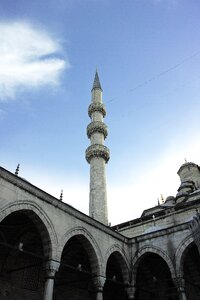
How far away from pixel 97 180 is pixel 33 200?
11156 millimetres

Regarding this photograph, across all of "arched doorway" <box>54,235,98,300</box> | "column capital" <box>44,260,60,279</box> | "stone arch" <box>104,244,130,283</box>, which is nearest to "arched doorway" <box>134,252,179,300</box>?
"stone arch" <box>104,244,130,283</box>

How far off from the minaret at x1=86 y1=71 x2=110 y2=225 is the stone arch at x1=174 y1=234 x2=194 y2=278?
7.33 m

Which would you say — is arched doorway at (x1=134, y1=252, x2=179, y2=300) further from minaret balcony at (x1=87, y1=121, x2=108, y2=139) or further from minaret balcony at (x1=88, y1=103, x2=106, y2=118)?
minaret balcony at (x1=88, y1=103, x2=106, y2=118)

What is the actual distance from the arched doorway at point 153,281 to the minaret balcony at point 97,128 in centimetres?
1099

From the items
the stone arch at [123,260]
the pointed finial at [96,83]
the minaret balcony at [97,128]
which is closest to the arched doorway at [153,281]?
the stone arch at [123,260]

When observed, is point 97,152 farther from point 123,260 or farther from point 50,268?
point 50,268

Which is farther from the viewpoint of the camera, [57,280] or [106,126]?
[106,126]

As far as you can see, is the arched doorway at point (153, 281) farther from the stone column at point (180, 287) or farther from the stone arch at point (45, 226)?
the stone arch at point (45, 226)

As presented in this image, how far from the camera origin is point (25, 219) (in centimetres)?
1073

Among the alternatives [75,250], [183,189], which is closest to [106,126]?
[183,189]

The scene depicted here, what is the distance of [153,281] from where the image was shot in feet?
45.4

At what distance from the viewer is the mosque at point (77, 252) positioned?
29.4ft

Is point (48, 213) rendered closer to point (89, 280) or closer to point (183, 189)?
point (89, 280)

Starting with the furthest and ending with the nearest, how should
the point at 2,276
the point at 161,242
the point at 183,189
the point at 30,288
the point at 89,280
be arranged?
1. the point at 183,189
2. the point at 89,280
3. the point at 161,242
4. the point at 30,288
5. the point at 2,276
